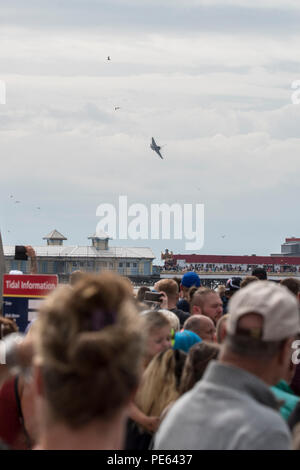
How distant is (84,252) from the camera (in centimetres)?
16062

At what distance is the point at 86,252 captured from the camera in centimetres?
16112

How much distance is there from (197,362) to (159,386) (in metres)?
0.65

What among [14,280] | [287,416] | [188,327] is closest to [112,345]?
[287,416]

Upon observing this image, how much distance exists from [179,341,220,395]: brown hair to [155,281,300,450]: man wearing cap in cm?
164

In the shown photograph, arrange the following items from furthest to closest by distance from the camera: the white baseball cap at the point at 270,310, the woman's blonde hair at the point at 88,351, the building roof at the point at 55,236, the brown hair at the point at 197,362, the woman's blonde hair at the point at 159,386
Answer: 1. the building roof at the point at 55,236
2. the woman's blonde hair at the point at 159,386
3. the brown hair at the point at 197,362
4. the white baseball cap at the point at 270,310
5. the woman's blonde hair at the point at 88,351

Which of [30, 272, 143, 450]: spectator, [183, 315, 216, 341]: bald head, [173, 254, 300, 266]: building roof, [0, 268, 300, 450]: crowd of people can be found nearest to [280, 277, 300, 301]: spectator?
[183, 315, 216, 341]: bald head

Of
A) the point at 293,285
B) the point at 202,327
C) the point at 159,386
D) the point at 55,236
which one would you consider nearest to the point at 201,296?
the point at 293,285

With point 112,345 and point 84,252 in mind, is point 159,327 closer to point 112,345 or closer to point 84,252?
point 112,345

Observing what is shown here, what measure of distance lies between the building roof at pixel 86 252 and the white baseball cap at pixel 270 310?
500 feet

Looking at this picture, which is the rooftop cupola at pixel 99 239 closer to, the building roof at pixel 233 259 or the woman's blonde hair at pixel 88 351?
the building roof at pixel 233 259

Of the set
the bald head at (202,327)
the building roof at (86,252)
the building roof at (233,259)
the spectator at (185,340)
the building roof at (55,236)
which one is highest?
the building roof at (55,236)

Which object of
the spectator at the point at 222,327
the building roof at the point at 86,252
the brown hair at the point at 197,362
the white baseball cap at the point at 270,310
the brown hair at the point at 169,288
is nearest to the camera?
the white baseball cap at the point at 270,310

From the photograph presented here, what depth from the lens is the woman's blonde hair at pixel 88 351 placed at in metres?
2.25

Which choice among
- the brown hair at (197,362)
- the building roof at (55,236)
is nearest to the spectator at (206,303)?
the brown hair at (197,362)
